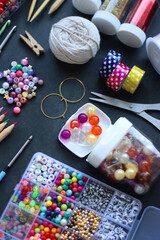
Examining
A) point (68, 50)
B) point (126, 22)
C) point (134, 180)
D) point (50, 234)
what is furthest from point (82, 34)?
point (50, 234)

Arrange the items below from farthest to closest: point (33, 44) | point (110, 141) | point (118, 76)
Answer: point (33, 44) → point (118, 76) → point (110, 141)

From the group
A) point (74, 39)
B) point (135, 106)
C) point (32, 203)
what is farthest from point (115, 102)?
point (32, 203)

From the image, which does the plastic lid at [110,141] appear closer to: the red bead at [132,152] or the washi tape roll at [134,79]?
the red bead at [132,152]

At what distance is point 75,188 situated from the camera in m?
1.51

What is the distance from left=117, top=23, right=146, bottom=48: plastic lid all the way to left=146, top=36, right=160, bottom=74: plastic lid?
0.12ft

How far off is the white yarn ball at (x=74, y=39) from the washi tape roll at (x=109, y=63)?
7 centimetres

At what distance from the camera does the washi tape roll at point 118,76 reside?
5.00 feet

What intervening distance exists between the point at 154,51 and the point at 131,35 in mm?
118

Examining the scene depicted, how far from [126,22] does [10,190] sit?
2.83ft

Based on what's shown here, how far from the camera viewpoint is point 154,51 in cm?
159

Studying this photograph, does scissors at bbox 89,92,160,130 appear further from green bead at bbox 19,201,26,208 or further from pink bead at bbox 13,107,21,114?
green bead at bbox 19,201,26,208

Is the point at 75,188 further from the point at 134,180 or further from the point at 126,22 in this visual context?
the point at 126,22

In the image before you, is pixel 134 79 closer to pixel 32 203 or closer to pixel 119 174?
pixel 119 174

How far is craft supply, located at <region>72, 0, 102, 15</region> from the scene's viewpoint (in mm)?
1606
